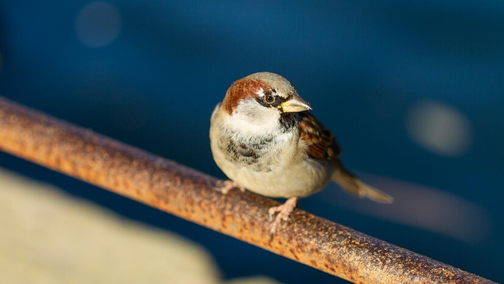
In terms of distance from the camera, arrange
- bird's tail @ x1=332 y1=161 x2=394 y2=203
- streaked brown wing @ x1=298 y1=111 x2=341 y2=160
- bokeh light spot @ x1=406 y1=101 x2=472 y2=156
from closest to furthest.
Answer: streaked brown wing @ x1=298 y1=111 x2=341 y2=160 < bird's tail @ x1=332 y1=161 x2=394 y2=203 < bokeh light spot @ x1=406 y1=101 x2=472 y2=156

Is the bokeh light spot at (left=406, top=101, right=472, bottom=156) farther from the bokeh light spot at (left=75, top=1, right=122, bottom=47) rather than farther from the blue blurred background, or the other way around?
the bokeh light spot at (left=75, top=1, right=122, bottom=47)

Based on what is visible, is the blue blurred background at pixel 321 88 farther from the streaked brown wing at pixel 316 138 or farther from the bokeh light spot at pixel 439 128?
the streaked brown wing at pixel 316 138

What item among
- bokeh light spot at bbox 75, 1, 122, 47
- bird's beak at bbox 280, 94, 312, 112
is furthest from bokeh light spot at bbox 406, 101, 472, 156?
bird's beak at bbox 280, 94, 312, 112

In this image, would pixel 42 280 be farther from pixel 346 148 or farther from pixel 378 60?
pixel 378 60

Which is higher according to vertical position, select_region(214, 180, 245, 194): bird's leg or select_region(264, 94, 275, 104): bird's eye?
select_region(264, 94, 275, 104): bird's eye

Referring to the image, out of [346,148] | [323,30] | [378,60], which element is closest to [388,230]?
[346,148]

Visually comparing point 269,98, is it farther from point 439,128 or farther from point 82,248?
point 439,128
